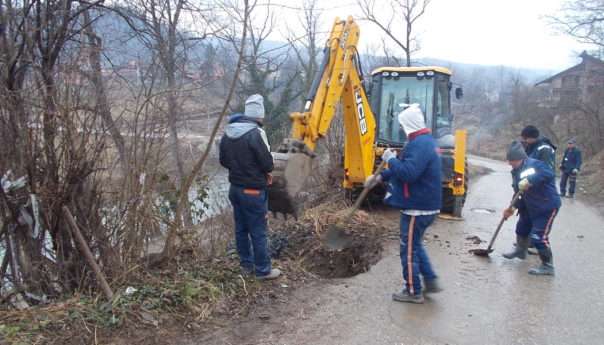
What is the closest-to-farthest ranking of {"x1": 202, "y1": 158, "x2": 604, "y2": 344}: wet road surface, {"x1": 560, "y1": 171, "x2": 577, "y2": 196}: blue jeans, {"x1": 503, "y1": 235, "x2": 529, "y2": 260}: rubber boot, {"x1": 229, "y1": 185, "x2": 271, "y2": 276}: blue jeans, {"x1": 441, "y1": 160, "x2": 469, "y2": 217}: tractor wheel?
{"x1": 202, "y1": 158, "x2": 604, "y2": 344}: wet road surface < {"x1": 229, "y1": 185, "x2": 271, "y2": 276}: blue jeans < {"x1": 503, "y1": 235, "x2": 529, "y2": 260}: rubber boot < {"x1": 441, "y1": 160, "x2": 469, "y2": 217}: tractor wheel < {"x1": 560, "y1": 171, "x2": 577, "y2": 196}: blue jeans

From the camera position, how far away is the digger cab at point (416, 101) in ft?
34.3

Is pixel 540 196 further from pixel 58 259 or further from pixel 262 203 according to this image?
pixel 58 259

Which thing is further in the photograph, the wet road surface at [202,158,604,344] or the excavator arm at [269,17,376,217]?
the excavator arm at [269,17,376,217]

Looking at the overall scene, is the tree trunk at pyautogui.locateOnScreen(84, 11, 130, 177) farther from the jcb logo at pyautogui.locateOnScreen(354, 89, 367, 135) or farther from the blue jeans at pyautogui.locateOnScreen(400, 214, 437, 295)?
the jcb logo at pyautogui.locateOnScreen(354, 89, 367, 135)

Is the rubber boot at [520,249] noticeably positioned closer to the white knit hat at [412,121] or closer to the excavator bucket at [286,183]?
the white knit hat at [412,121]

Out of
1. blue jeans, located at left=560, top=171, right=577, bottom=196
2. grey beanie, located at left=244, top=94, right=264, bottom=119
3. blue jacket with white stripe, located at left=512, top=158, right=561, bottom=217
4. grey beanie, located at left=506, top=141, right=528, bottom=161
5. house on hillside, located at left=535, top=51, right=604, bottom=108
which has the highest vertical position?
house on hillside, located at left=535, top=51, right=604, bottom=108

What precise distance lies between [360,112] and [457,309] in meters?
4.38

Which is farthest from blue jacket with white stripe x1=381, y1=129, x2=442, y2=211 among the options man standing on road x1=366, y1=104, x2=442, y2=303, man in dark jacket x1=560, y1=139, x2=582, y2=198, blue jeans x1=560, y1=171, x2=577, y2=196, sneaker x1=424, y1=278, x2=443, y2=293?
blue jeans x1=560, y1=171, x2=577, y2=196

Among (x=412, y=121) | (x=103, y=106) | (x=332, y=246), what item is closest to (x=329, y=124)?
(x=332, y=246)

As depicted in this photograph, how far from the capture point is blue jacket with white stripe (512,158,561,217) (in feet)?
20.9

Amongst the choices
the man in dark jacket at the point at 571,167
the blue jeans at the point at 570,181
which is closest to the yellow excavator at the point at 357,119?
the man in dark jacket at the point at 571,167

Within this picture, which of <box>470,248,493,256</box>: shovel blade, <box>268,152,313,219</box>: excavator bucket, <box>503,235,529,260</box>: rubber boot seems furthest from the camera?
<box>470,248,493,256</box>: shovel blade

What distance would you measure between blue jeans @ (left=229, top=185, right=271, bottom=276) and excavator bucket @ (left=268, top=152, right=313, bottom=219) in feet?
2.05

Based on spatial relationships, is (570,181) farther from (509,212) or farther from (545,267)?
(545,267)
